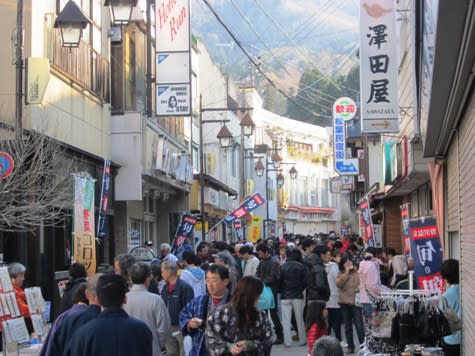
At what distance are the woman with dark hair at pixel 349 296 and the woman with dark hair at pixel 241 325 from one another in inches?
277

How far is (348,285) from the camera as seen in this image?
13539 millimetres

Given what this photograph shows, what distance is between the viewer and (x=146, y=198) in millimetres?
29219

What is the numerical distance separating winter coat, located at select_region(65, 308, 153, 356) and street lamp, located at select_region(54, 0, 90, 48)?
750 cm

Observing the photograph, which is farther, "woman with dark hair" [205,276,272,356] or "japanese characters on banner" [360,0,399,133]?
"japanese characters on banner" [360,0,399,133]

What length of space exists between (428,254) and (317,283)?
4.13m

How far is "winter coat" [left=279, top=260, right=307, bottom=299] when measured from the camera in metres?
14.9

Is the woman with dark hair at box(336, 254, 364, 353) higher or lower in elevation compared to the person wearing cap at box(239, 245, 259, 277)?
lower

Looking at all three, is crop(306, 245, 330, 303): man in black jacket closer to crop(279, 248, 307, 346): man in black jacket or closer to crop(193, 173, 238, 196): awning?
crop(279, 248, 307, 346): man in black jacket

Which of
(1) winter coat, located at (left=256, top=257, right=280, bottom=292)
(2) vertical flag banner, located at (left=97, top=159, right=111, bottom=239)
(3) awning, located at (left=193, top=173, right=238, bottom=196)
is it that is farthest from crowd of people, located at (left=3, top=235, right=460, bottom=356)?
(3) awning, located at (left=193, top=173, right=238, bottom=196)

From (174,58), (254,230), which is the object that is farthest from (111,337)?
(254,230)

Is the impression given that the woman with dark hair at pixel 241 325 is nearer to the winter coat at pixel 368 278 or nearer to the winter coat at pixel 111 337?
the winter coat at pixel 111 337

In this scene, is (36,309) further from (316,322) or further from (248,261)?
(248,261)

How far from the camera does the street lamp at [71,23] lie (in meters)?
12.2

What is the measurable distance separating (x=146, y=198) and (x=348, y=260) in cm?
1634
